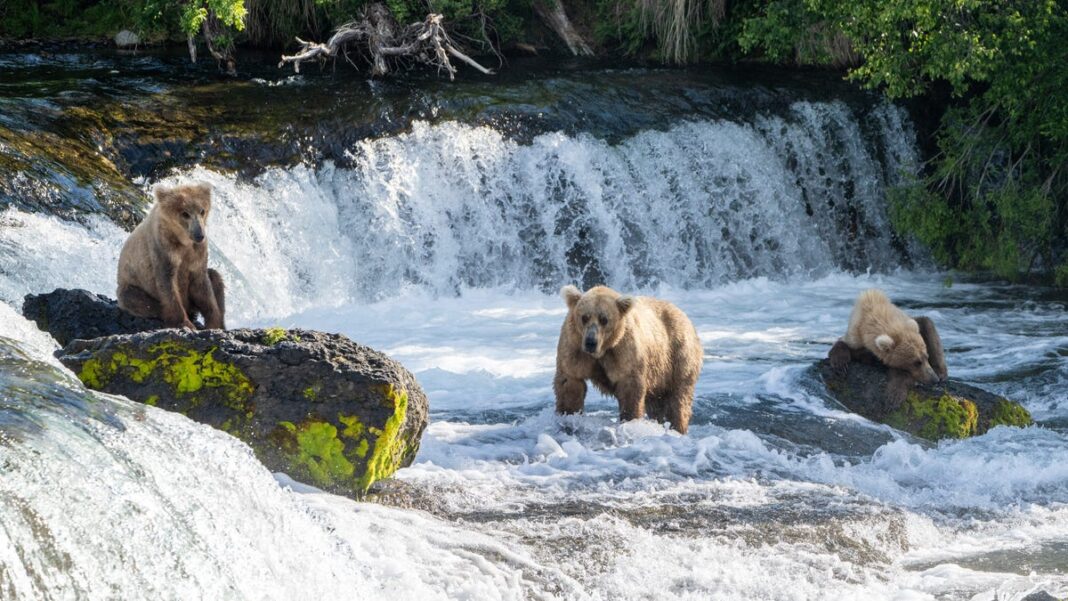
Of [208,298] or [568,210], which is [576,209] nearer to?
[568,210]

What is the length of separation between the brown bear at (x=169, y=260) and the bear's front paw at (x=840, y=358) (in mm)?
4088

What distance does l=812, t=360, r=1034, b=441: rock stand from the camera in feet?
28.0

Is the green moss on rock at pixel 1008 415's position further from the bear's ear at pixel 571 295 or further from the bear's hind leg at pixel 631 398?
the bear's ear at pixel 571 295

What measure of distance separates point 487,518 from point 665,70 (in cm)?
1301

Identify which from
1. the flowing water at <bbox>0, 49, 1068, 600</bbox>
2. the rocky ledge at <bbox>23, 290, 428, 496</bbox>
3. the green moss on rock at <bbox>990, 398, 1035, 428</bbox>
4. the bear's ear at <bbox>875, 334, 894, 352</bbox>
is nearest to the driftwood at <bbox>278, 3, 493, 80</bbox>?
the flowing water at <bbox>0, 49, 1068, 600</bbox>

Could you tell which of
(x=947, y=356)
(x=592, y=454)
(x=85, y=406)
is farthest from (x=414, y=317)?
(x=85, y=406)

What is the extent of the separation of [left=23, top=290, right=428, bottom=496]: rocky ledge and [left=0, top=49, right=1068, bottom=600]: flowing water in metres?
0.20

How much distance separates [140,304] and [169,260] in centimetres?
33

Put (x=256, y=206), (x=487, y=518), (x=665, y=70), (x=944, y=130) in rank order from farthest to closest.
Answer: (x=665, y=70) < (x=944, y=130) < (x=256, y=206) < (x=487, y=518)

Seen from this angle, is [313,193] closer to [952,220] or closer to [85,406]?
[952,220]

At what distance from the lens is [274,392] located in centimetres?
602

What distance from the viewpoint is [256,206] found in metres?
13.1

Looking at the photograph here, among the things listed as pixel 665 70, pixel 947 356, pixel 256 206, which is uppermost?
pixel 665 70

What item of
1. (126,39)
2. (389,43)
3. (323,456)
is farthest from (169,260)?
(126,39)
